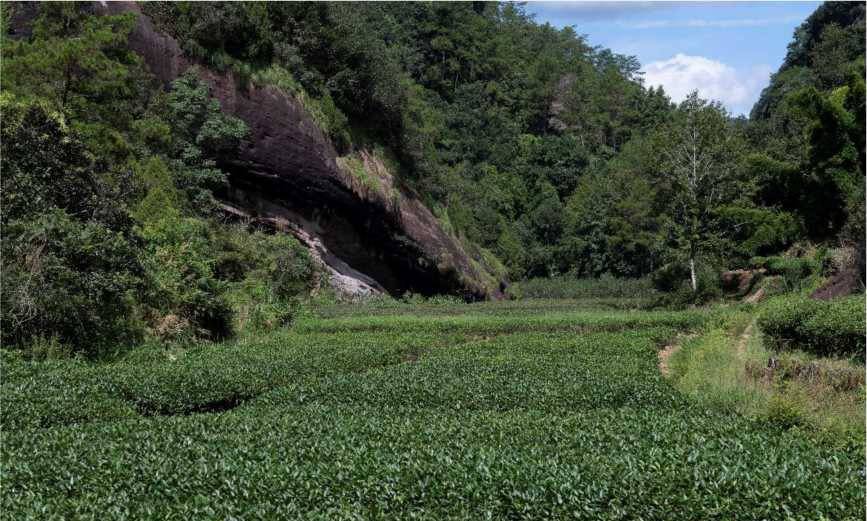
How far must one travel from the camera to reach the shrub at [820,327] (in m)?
13.4

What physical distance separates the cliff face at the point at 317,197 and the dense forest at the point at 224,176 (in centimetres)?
90

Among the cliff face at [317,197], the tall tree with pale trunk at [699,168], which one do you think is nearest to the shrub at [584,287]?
the cliff face at [317,197]

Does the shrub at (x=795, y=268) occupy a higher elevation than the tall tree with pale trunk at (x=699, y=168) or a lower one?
lower

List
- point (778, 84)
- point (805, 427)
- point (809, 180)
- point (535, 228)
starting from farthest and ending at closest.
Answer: point (535, 228)
point (778, 84)
point (809, 180)
point (805, 427)

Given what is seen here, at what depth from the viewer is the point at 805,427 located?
9.65 meters

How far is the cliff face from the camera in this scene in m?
31.0

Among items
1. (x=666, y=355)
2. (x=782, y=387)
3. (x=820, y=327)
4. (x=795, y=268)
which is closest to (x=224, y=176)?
(x=666, y=355)

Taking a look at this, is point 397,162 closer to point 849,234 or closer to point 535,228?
point 849,234

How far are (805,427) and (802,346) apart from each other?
5.60 meters

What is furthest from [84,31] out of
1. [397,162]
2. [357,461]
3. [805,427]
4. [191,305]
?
[805,427]

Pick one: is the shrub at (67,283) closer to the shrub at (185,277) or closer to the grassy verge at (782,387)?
the shrub at (185,277)

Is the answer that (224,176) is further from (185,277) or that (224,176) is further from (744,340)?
(744,340)

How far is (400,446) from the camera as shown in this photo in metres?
8.88

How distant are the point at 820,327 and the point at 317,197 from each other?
23.7m
